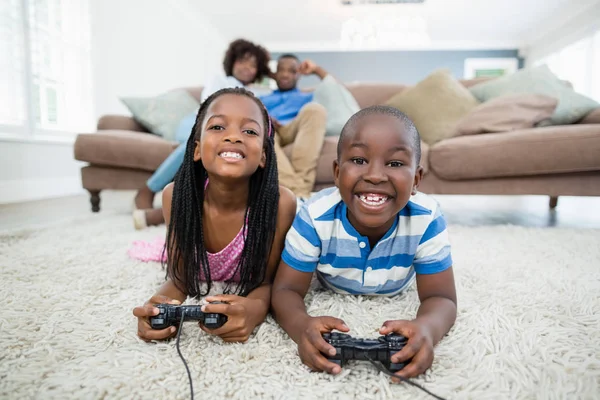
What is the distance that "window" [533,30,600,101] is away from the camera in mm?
4910

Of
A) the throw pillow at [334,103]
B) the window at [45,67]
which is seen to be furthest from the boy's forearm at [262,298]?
the window at [45,67]

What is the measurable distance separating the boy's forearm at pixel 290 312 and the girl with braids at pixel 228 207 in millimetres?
42

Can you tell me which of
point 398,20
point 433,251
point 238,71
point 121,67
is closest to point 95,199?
point 238,71

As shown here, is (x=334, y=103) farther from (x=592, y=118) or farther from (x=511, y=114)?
(x=592, y=118)

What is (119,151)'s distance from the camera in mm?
1972

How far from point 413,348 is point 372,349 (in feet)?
0.20

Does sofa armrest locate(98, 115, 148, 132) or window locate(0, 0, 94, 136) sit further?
window locate(0, 0, 94, 136)

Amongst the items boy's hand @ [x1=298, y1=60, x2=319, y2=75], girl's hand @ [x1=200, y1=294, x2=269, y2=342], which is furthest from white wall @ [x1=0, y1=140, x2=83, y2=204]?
girl's hand @ [x1=200, y1=294, x2=269, y2=342]

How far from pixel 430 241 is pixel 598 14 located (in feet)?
19.7

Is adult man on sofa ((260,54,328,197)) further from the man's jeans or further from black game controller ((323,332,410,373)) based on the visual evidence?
black game controller ((323,332,410,373))

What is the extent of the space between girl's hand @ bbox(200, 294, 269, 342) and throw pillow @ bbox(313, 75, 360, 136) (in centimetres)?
169

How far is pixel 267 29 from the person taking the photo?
6270 millimetres

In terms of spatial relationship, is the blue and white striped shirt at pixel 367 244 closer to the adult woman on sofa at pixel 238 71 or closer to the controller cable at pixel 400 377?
the controller cable at pixel 400 377

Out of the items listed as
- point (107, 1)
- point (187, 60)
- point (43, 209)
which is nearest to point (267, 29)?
point (187, 60)
